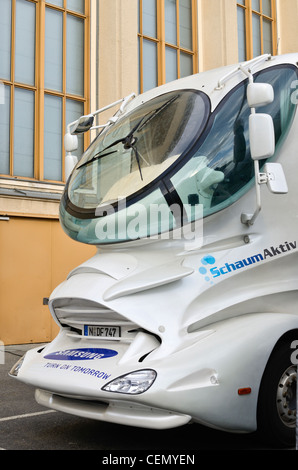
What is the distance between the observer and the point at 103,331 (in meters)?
5.06

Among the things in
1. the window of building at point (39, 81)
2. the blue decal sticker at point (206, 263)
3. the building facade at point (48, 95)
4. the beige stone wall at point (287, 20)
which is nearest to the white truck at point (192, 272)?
the blue decal sticker at point (206, 263)

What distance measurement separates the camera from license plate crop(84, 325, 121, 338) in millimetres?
4961

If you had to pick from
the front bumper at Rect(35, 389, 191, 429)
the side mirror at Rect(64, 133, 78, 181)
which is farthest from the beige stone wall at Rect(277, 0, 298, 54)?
the front bumper at Rect(35, 389, 191, 429)

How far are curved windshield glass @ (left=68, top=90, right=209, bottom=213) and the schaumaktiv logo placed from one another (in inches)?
34.3

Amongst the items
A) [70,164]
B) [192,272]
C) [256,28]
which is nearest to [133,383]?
[192,272]

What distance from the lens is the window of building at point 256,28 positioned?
18.1 metres

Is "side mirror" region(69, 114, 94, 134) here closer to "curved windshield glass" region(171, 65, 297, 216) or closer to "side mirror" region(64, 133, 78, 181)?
"side mirror" region(64, 133, 78, 181)

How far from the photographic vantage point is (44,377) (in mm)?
4988

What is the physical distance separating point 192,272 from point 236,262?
1.42 ft

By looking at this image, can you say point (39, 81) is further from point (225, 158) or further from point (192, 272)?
point (192, 272)

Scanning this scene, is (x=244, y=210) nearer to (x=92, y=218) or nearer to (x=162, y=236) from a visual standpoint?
(x=162, y=236)

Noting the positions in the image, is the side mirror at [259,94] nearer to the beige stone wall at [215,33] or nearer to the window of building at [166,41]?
the window of building at [166,41]
